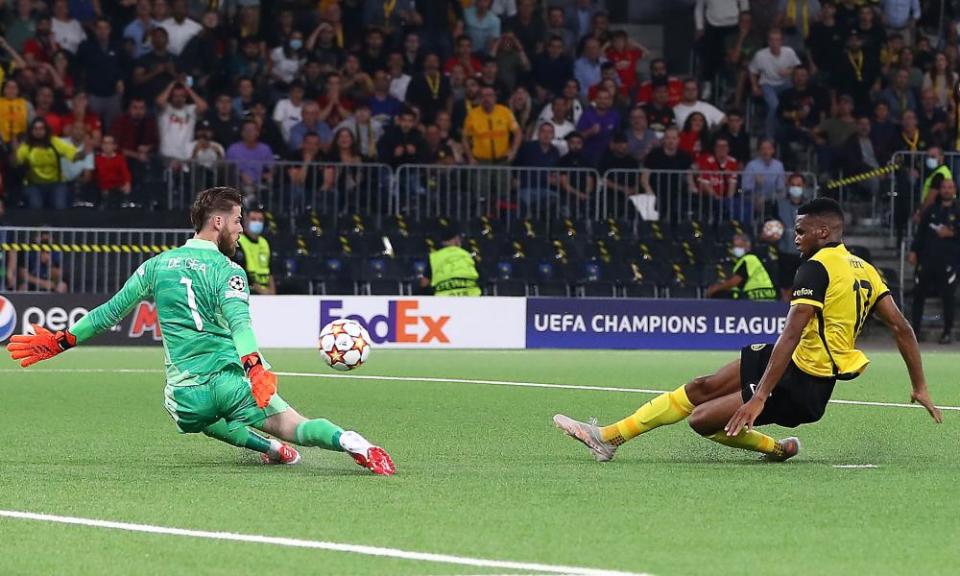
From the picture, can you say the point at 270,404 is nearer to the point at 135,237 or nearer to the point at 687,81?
the point at 135,237

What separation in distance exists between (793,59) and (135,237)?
10.8 meters

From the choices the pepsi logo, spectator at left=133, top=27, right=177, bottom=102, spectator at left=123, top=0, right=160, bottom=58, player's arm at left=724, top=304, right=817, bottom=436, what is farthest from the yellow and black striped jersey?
spectator at left=123, top=0, right=160, bottom=58

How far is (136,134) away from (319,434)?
1571 centimetres

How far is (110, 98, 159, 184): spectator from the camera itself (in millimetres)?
24156

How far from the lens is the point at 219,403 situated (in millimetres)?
9547

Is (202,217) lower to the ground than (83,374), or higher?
higher

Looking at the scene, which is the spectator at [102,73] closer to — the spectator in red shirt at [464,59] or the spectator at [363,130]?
the spectator at [363,130]

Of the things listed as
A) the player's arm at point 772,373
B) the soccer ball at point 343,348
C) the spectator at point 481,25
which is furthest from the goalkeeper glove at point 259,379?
the spectator at point 481,25

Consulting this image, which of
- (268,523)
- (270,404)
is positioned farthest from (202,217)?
(268,523)

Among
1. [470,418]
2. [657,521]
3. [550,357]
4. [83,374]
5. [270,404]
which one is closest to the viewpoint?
[657,521]

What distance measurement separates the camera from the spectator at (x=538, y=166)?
83.6 feet

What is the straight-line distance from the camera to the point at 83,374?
58.8 ft

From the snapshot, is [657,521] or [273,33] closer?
[657,521]

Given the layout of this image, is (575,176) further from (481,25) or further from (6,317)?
(6,317)
